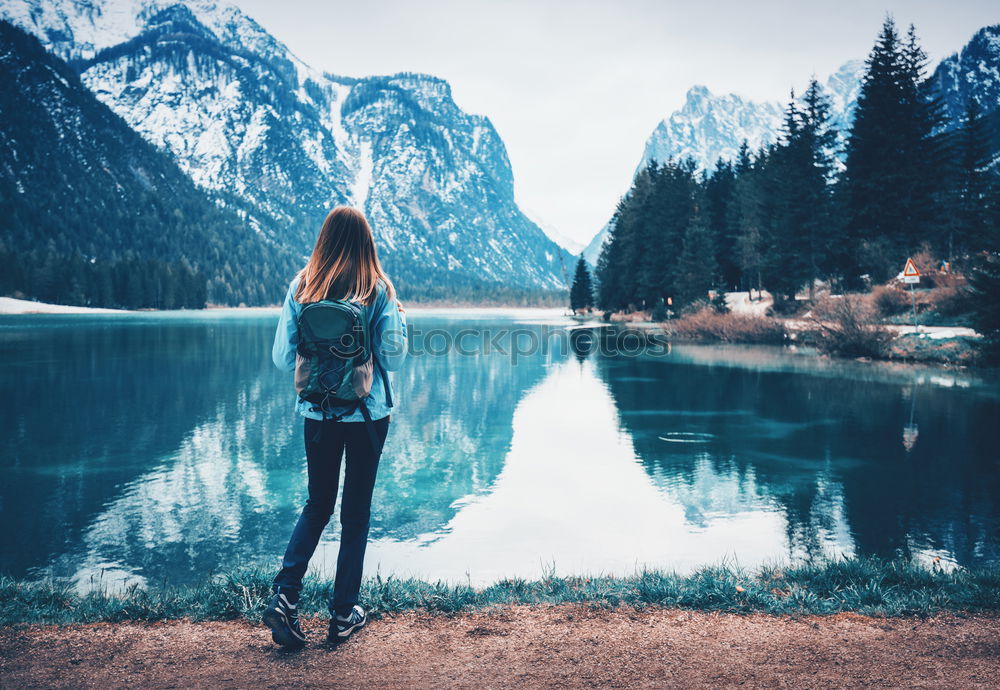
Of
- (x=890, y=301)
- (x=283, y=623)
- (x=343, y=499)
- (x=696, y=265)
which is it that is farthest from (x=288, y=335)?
(x=696, y=265)

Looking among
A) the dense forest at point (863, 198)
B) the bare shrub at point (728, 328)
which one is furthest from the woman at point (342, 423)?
A: the bare shrub at point (728, 328)

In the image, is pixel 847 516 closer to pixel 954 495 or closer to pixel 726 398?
pixel 954 495

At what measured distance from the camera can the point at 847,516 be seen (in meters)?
9.04

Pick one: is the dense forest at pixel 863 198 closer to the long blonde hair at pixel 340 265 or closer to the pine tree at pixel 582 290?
the long blonde hair at pixel 340 265

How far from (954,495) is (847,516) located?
204 cm

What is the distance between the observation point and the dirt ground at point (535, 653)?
3.78 meters

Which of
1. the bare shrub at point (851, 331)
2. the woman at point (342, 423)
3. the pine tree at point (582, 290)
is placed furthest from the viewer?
the pine tree at point (582, 290)

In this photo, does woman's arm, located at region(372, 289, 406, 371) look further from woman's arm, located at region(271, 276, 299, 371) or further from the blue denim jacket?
woman's arm, located at region(271, 276, 299, 371)

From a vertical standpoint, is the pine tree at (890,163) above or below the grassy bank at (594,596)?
above

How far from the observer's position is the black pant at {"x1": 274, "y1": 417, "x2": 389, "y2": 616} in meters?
4.24

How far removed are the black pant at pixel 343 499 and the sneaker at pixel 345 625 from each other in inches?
1.9

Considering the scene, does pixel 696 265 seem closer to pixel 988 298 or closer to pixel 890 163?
pixel 890 163

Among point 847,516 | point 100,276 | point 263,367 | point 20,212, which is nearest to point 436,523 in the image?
point 847,516

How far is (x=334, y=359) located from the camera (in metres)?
4.20
